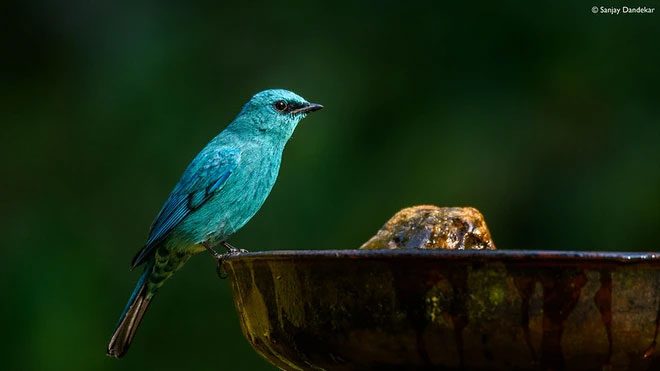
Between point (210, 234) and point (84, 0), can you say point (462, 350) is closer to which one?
point (210, 234)

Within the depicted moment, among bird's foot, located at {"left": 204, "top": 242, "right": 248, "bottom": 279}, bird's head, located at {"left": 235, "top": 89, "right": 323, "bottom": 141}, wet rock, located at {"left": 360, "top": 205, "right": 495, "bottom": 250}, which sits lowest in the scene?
bird's foot, located at {"left": 204, "top": 242, "right": 248, "bottom": 279}

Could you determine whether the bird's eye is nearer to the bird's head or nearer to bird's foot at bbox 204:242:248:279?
the bird's head

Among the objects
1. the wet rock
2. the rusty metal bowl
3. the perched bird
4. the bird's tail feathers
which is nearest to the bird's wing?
the perched bird

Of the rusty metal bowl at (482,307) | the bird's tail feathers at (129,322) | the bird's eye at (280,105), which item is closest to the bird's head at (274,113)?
the bird's eye at (280,105)

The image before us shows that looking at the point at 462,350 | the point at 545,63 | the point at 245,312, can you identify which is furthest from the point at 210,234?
the point at 545,63

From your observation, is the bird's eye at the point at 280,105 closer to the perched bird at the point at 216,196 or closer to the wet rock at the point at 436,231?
the perched bird at the point at 216,196

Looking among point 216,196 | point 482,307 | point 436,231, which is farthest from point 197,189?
point 482,307
